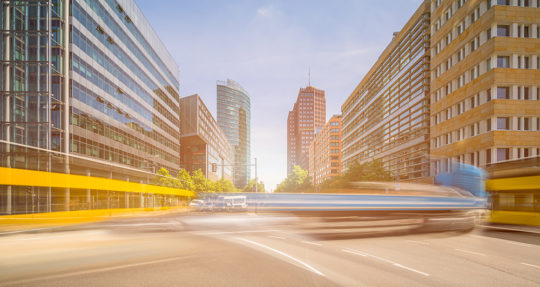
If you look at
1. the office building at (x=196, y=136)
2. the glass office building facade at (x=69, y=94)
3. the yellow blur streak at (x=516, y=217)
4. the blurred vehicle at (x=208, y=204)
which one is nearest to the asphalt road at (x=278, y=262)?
the yellow blur streak at (x=516, y=217)

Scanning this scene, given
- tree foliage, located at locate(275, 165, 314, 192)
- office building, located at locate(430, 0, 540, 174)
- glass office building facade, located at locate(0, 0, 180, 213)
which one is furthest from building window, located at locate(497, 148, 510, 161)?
tree foliage, located at locate(275, 165, 314, 192)

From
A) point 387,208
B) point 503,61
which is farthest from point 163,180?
point 503,61

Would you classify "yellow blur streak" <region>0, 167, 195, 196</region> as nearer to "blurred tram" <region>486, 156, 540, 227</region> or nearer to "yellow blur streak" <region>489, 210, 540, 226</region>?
"blurred tram" <region>486, 156, 540, 227</region>

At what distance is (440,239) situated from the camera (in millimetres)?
13414

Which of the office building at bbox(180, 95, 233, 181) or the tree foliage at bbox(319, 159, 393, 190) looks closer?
the tree foliage at bbox(319, 159, 393, 190)

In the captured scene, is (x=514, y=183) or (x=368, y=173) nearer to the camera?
(x=514, y=183)

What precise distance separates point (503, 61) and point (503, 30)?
3.49 m

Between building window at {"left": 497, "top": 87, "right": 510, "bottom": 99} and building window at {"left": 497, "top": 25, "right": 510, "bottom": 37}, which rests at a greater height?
building window at {"left": 497, "top": 25, "right": 510, "bottom": 37}

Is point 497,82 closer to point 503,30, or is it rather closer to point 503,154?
point 503,30

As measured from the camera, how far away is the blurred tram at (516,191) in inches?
629

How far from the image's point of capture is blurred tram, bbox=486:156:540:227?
16.0m

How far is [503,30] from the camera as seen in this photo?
35.3 meters

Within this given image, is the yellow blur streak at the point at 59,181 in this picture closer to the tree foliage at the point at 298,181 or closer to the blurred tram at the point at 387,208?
the blurred tram at the point at 387,208

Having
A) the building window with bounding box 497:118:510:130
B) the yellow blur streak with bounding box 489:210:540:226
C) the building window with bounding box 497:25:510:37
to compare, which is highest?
the building window with bounding box 497:25:510:37
